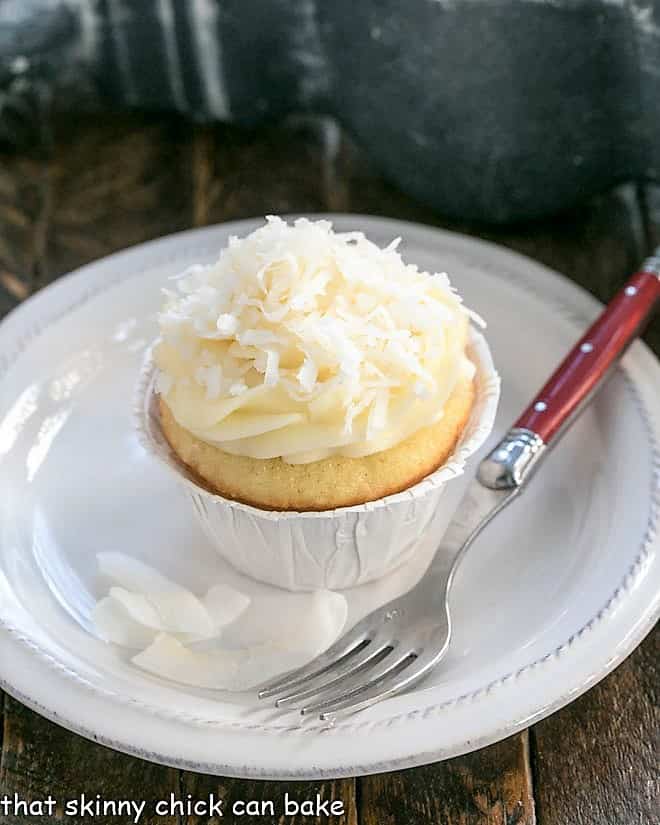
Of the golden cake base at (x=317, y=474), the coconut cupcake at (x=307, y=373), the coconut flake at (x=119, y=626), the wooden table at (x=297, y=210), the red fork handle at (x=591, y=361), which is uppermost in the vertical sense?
the coconut cupcake at (x=307, y=373)

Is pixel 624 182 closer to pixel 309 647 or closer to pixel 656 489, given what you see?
pixel 656 489

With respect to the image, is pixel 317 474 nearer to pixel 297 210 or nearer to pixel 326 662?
pixel 326 662

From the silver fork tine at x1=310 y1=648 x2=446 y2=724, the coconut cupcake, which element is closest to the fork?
the silver fork tine at x1=310 y1=648 x2=446 y2=724

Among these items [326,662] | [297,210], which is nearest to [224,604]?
[326,662]

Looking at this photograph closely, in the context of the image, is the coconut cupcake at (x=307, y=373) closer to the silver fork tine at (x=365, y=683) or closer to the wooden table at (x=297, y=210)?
the silver fork tine at (x=365, y=683)

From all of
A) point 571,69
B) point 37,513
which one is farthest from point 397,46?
point 37,513

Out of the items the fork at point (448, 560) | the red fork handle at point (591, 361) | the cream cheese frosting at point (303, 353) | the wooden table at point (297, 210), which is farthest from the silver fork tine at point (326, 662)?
the red fork handle at point (591, 361)

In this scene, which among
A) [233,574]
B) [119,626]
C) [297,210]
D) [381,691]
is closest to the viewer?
[381,691]
